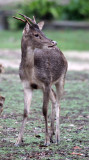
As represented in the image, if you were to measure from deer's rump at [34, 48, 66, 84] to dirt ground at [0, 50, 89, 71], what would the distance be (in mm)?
8060

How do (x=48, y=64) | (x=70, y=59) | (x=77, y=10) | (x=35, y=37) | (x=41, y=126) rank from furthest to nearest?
1. (x=77, y=10)
2. (x=70, y=59)
3. (x=41, y=126)
4. (x=48, y=64)
5. (x=35, y=37)

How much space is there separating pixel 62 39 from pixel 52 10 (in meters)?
3.58

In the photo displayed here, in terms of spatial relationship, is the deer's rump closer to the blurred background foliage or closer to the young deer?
the young deer

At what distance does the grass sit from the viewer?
6.72 m

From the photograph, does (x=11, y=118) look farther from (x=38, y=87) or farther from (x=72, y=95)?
(x=72, y=95)

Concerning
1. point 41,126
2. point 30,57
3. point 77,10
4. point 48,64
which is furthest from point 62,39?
point 30,57

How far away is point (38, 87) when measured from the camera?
729 centimetres

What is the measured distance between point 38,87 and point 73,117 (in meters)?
2.27

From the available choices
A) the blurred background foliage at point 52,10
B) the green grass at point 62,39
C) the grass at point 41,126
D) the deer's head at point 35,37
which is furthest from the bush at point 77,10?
the deer's head at point 35,37

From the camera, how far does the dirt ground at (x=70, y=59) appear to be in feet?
53.6

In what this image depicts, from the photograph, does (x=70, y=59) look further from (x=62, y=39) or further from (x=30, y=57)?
(x=30, y=57)

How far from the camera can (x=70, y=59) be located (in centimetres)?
1812

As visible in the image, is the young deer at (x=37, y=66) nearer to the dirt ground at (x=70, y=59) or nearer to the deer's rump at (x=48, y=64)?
the deer's rump at (x=48, y=64)

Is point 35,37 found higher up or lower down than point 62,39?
higher up
